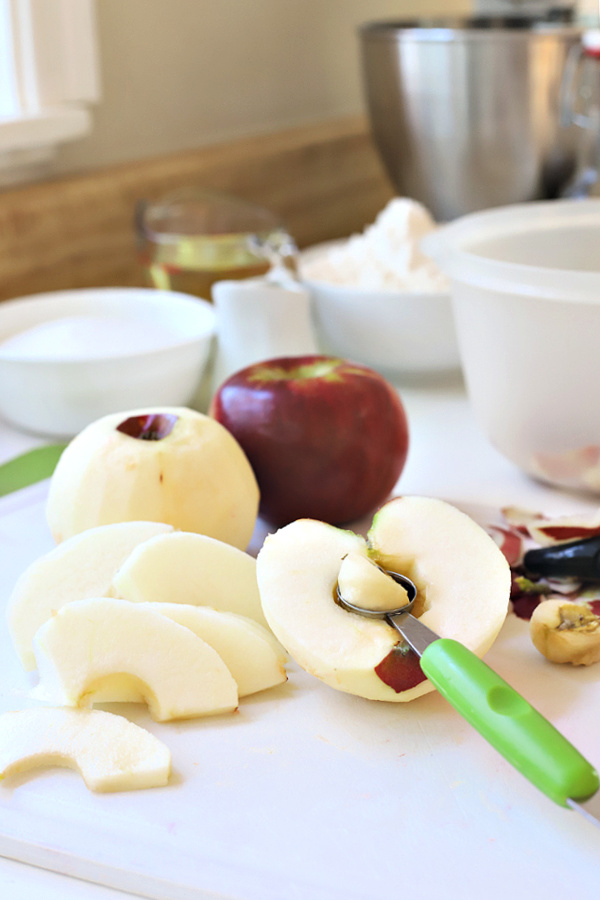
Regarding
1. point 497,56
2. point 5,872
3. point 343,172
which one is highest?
point 497,56

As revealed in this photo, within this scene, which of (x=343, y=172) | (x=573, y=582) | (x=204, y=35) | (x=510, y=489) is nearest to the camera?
(x=573, y=582)

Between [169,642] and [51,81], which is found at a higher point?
[51,81]

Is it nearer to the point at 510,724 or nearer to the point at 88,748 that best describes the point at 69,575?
the point at 88,748

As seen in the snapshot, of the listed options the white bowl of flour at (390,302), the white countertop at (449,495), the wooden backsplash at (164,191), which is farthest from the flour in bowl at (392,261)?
the wooden backsplash at (164,191)

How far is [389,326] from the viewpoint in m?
0.89

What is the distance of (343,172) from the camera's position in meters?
1.46

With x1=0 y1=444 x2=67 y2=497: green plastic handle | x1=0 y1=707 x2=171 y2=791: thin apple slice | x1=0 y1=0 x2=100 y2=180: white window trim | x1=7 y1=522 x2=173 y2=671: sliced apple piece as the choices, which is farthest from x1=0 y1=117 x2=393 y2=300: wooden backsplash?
x1=0 y1=707 x2=171 y2=791: thin apple slice

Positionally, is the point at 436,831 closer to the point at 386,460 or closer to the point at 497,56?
the point at 386,460

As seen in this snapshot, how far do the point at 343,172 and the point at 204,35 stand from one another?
310mm

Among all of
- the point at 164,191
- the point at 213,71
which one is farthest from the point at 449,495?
the point at 213,71

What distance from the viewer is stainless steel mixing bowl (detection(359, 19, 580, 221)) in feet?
3.63

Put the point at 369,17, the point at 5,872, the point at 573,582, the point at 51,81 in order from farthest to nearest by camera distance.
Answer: the point at 369,17, the point at 51,81, the point at 573,582, the point at 5,872

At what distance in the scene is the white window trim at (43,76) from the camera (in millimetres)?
960

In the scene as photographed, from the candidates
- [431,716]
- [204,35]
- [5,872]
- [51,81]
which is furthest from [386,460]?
[204,35]
